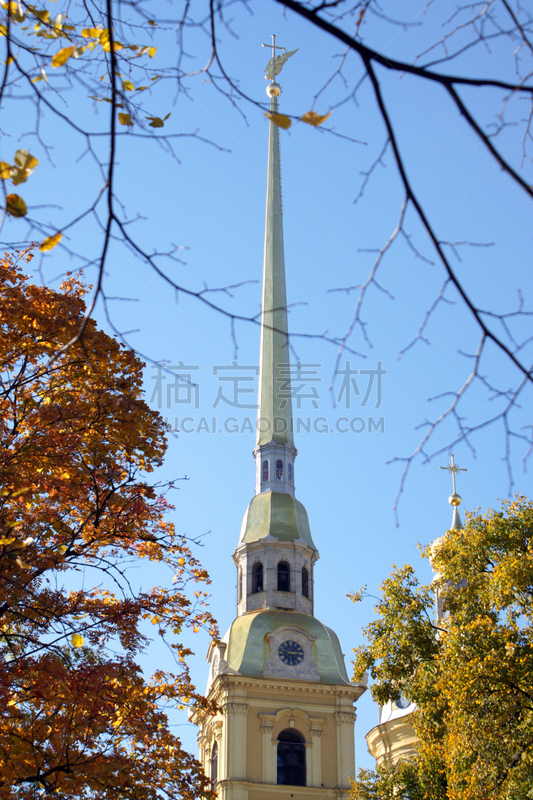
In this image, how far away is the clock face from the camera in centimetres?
3900

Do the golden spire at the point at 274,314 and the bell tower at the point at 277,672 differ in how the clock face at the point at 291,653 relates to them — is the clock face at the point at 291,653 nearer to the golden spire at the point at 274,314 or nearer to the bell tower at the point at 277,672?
the bell tower at the point at 277,672

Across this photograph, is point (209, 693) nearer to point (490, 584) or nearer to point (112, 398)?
point (490, 584)

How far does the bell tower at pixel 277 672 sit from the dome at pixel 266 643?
0.05 metres

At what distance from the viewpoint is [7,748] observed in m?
9.55

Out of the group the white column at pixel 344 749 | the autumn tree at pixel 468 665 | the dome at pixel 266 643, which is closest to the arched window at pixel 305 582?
the dome at pixel 266 643

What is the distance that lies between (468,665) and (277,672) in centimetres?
2391

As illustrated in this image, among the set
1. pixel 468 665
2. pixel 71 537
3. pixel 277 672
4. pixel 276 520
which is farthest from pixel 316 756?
pixel 71 537

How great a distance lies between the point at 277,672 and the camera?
1517 inches

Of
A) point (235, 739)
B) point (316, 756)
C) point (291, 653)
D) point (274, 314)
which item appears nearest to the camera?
point (235, 739)

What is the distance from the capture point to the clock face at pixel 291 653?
128 feet

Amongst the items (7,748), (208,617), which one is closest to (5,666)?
(7,748)

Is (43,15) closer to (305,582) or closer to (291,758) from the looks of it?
(291,758)

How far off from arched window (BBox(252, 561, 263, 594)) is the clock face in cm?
419

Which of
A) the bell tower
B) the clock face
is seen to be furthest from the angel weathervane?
the clock face
